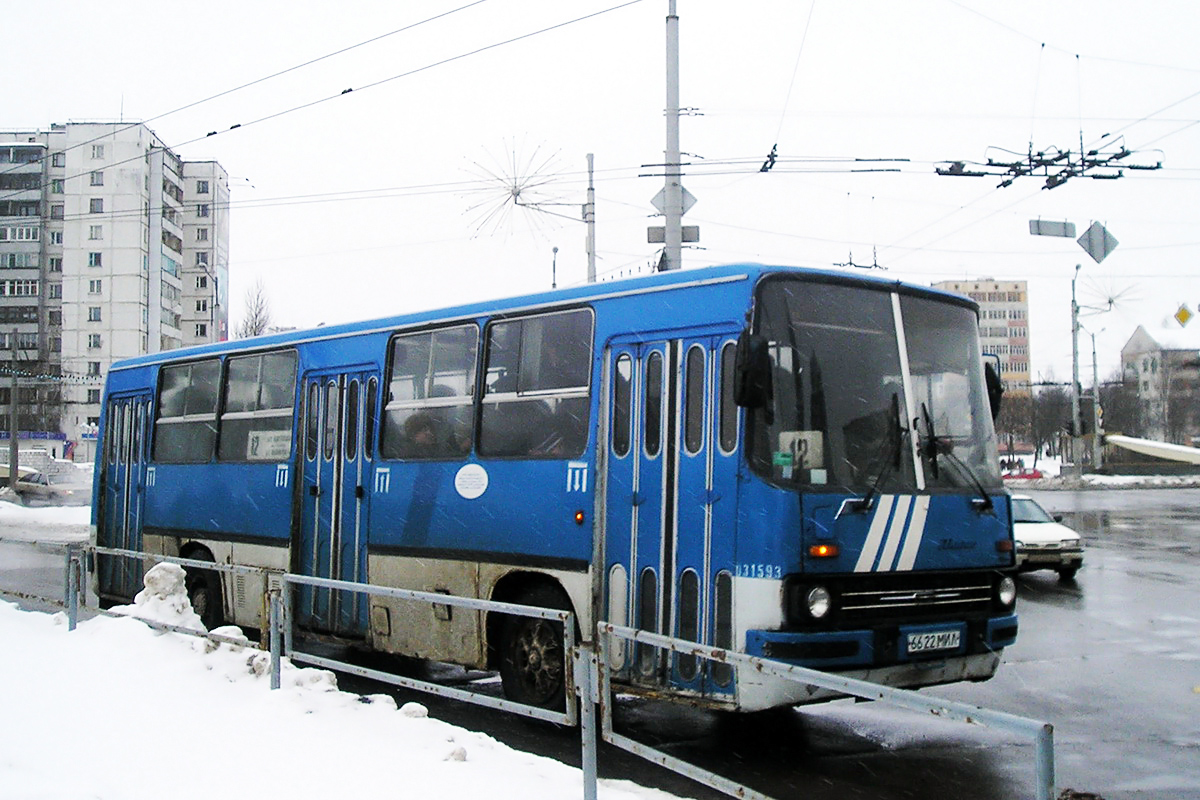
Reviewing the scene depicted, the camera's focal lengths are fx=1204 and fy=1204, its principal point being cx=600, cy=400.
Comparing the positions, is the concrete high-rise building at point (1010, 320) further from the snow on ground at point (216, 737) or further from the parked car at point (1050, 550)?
the snow on ground at point (216, 737)

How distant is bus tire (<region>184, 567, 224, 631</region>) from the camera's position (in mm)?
12867

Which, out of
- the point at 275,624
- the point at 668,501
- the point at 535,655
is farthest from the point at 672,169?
the point at 275,624

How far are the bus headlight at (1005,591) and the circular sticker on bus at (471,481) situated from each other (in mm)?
3893

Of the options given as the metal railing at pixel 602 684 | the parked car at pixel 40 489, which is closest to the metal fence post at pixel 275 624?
the metal railing at pixel 602 684

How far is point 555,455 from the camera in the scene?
8.91 metres

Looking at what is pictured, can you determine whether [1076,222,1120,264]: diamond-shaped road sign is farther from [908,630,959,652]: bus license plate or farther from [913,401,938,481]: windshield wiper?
[908,630,959,652]: bus license plate

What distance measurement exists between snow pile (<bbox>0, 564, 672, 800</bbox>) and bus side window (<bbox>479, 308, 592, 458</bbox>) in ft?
7.21

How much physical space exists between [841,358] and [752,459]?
97cm

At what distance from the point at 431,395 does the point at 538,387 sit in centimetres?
146

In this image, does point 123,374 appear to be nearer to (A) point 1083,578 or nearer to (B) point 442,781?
(B) point 442,781

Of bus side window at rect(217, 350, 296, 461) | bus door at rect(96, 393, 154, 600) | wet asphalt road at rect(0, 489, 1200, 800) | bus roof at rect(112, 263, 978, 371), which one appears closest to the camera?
wet asphalt road at rect(0, 489, 1200, 800)

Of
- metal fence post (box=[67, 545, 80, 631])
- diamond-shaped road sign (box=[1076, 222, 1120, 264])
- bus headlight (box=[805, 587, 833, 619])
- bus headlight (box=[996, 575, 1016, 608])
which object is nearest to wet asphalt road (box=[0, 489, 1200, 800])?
bus headlight (box=[996, 575, 1016, 608])

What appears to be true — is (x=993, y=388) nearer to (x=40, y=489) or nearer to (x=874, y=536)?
(x=874, y=536)

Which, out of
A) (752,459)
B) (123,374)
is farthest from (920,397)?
(123,374)
